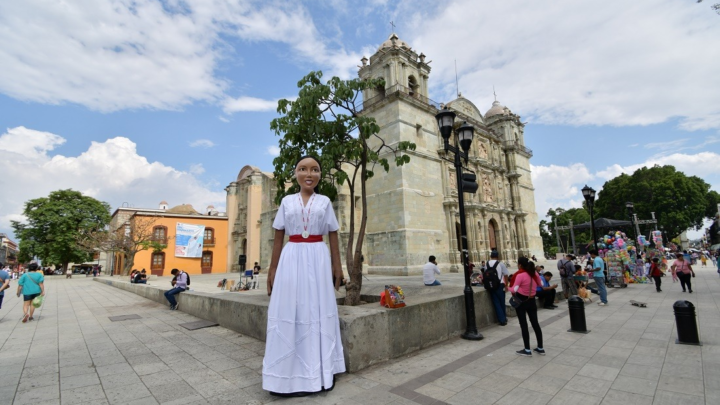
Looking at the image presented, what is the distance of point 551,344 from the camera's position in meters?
5.28

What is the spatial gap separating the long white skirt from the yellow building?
1063 inches

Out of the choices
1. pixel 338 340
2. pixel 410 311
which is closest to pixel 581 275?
pixel 410 311

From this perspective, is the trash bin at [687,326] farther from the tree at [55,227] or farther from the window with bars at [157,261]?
the tree at [55,227]

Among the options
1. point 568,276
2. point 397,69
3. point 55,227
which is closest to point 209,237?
point 55,227

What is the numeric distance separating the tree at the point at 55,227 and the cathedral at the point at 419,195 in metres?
19.4

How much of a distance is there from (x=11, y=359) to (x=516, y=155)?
3558 cm

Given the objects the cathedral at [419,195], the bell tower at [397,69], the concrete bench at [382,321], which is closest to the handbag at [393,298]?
the concrete bench at [382,321]

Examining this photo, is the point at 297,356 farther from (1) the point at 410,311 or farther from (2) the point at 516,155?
(2) the point at 516,155

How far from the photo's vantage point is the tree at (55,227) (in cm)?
3231

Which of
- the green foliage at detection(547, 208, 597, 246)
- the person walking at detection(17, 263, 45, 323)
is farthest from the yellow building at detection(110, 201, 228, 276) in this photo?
the green foliage at detection(547, 208, 597, 246)

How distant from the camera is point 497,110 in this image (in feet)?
110

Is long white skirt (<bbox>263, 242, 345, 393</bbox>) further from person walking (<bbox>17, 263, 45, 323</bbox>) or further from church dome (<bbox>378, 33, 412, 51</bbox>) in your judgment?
church dome (<bbox>378, 33, 412, 51</bbox>)

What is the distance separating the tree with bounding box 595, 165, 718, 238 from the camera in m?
34.9

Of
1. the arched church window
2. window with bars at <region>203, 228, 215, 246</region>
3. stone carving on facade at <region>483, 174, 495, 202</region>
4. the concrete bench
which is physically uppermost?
the arched church window
